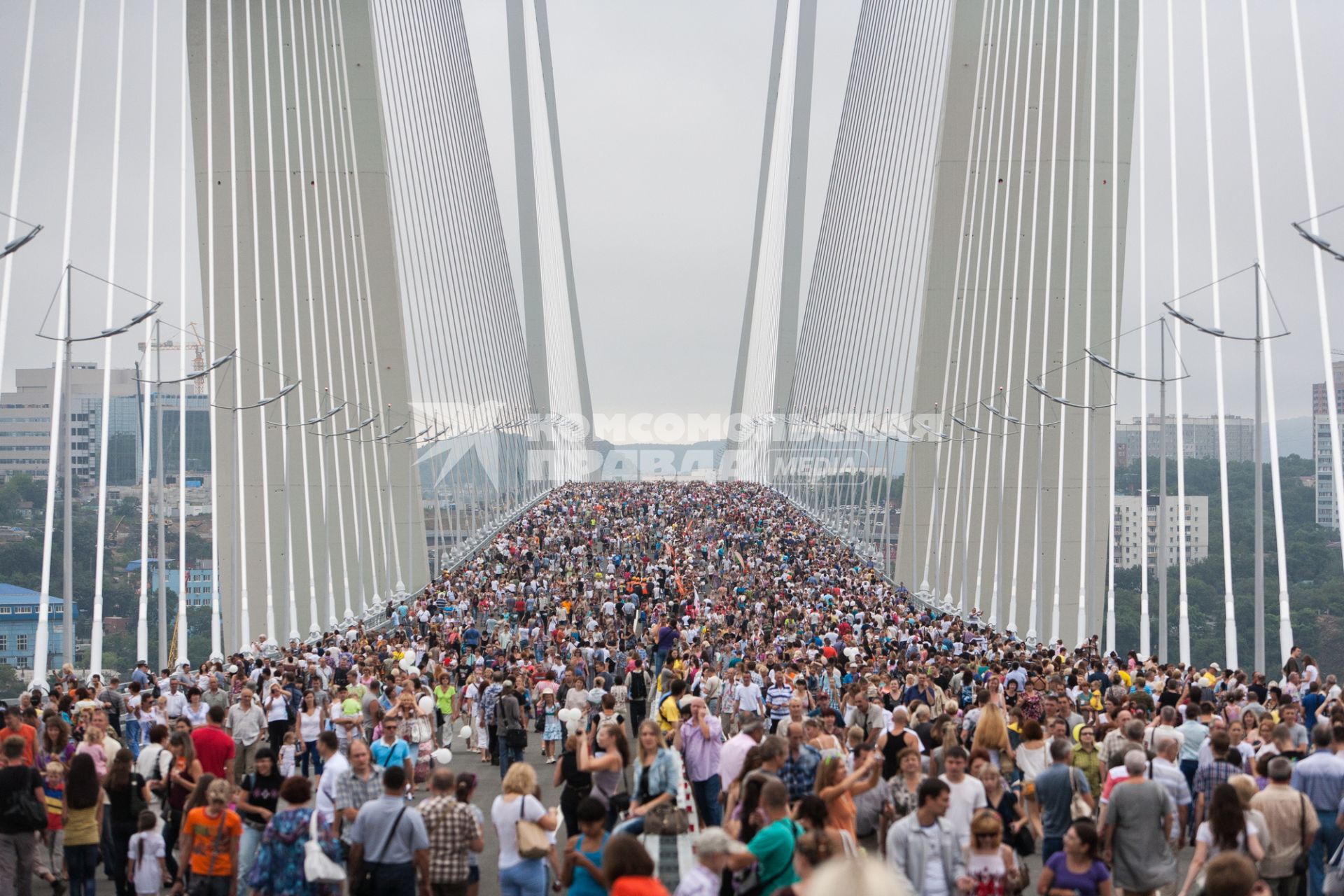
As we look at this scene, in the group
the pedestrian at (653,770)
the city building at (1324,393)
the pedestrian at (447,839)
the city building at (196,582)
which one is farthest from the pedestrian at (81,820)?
the city building at (196,582)

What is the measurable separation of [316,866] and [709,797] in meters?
3.57

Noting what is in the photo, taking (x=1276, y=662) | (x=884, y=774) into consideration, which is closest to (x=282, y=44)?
(x=1276, y=662)

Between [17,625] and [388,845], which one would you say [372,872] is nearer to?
[388,845]

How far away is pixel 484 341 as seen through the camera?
235ft

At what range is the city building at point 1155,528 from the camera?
204 ft

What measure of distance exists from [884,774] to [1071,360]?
34726 millimetres

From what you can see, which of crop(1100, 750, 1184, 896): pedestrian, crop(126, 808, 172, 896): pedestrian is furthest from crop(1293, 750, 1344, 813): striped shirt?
crop(126, 808, 172, 896): pedestrian

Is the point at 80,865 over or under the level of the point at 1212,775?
under

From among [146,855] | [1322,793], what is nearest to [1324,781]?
[1322,793]

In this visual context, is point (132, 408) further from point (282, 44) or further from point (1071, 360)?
point (1071, 360)

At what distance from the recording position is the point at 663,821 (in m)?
8.08

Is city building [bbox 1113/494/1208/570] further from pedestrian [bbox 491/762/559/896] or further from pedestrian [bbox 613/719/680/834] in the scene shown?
pedestrian [bbox 491/762/559/896]

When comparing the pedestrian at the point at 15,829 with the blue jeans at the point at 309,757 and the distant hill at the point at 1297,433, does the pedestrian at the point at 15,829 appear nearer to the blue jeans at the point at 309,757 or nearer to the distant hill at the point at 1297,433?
the blue jeans at the point at 309,757

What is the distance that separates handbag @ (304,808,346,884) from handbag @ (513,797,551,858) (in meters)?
0.90
